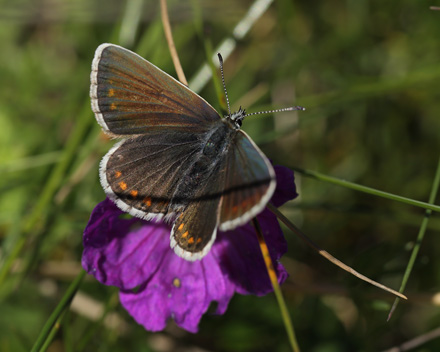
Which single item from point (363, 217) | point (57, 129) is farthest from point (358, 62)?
point (57, 129)

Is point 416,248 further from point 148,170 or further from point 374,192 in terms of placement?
point 148,170

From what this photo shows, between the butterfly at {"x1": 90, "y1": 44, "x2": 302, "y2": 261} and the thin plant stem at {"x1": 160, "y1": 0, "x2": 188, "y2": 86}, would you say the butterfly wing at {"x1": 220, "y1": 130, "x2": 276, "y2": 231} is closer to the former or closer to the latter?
the butterfly at {"x1": 90, "y1": 44, "x2": 302, "y2": 261}

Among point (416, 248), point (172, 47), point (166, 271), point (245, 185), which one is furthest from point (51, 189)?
point (416, 248)

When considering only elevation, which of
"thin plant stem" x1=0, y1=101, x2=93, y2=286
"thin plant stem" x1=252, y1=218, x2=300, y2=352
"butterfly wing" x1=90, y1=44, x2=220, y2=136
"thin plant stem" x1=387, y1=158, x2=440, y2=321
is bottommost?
"thin plant stem" x1=387, y1=158, x2=440, y2=321

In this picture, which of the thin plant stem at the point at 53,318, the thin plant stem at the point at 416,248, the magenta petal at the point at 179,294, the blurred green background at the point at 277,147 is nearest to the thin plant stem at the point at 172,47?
the blurred green background at the point at 277,147

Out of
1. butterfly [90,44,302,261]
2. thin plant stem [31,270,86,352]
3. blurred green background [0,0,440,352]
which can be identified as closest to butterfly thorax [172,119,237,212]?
butterfly [90,44,302,261]
